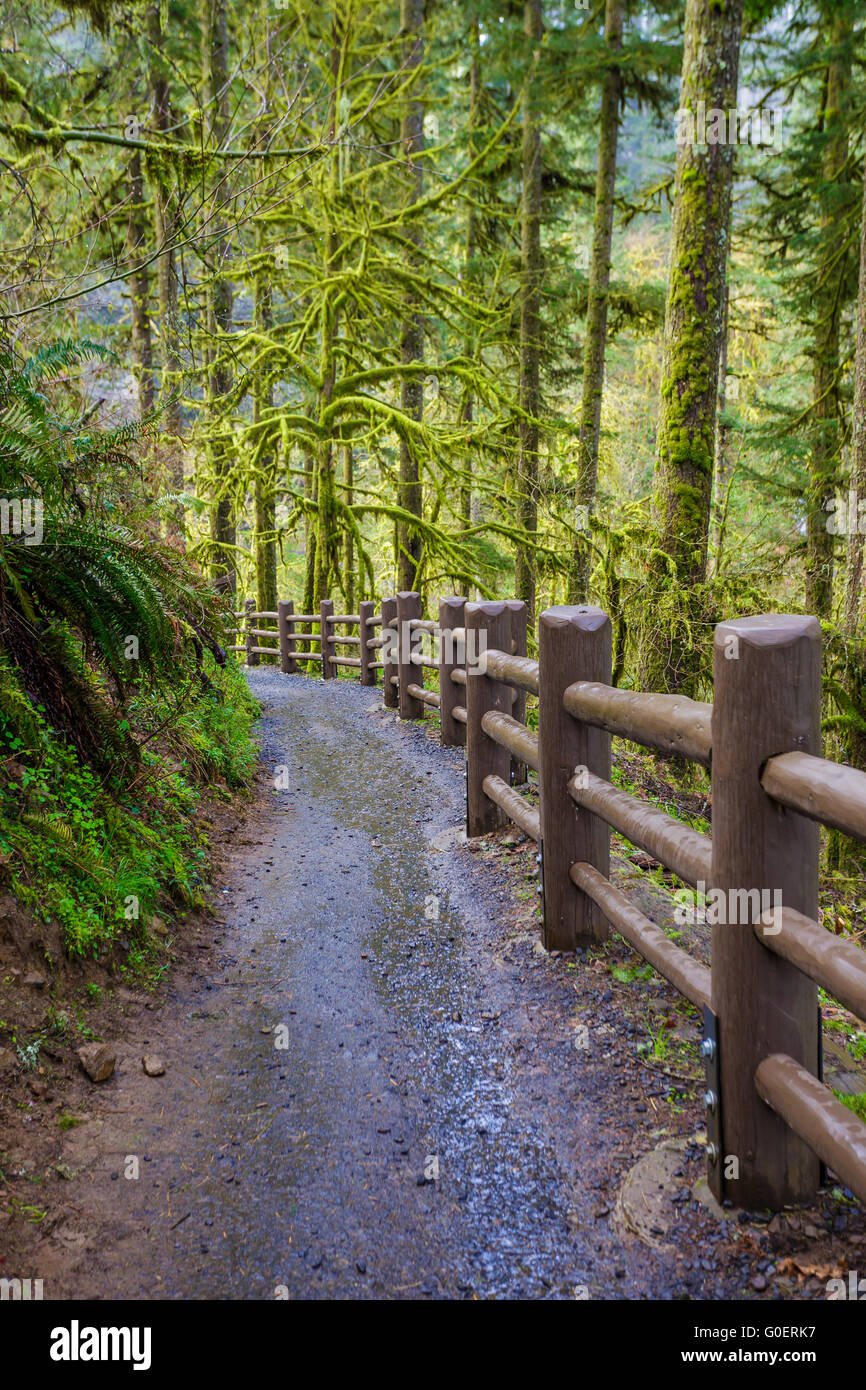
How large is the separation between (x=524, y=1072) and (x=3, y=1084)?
1.84 m

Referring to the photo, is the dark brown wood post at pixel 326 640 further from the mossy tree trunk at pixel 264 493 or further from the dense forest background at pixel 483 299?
the mossy tree trunk at pixel 264 493

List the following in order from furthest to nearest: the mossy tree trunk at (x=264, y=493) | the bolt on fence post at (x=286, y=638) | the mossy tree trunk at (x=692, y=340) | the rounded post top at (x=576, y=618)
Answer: the bolt on fence post at (x=286, y=638), the mossy tree trunk at (x=264, y=493), the mossy tree trunk at (x=692, y=340), the rounded post top at (x=576, y=618)

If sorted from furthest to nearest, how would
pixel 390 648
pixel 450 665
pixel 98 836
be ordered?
pixel 390 648 < pixel 450 665 < pixel 98 836

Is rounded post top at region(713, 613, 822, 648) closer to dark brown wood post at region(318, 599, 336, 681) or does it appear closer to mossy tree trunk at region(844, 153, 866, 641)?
mossy tree trunk at region(844, 153, 866, 641)

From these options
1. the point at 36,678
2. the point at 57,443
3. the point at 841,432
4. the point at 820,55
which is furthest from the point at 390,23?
the point at 36,678

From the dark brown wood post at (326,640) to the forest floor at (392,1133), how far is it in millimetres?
9186

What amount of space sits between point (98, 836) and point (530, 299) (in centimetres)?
1192

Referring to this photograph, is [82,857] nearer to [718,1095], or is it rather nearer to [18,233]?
[718,1095]

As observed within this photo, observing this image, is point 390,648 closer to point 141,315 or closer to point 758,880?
point 758,880

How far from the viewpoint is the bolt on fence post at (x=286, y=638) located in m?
15.1

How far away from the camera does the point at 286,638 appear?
15227mm

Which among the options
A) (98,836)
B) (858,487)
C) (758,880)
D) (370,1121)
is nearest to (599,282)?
(858,487)

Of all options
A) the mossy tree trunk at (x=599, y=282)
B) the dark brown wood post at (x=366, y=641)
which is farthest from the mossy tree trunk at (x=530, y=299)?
the dark brown wood post at (x=366, y=641)

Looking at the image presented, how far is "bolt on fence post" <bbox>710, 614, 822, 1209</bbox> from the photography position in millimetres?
2043
